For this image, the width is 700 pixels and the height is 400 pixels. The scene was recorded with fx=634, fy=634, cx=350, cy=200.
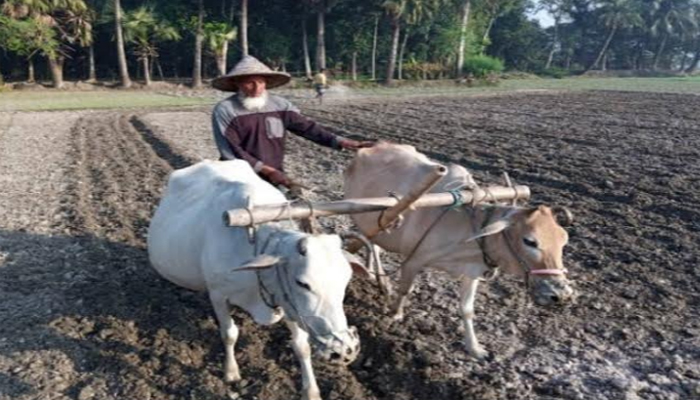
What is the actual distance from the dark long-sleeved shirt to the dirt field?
1.36 m

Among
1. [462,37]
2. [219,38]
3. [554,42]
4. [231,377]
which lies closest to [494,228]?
[231,377]

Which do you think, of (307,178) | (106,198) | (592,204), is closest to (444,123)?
(307,178)

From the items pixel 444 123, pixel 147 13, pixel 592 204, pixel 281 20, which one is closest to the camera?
pixel 592 204

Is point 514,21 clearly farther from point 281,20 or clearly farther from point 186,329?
point 186,329

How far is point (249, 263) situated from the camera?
3402 mm

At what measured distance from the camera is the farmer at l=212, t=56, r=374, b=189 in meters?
5.50

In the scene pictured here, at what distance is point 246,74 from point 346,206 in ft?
6.29

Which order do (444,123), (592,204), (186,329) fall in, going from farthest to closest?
1. (444,123)
2. (592,204)
3. (186,329)

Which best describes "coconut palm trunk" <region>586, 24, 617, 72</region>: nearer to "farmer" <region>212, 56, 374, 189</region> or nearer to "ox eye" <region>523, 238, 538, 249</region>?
"farmer" <region>212, 56, 374, 189</region>

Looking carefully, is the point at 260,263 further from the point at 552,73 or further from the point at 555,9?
the point at 555,9

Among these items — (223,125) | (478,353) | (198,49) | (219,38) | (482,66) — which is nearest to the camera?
(478,353)

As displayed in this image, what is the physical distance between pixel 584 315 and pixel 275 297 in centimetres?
297

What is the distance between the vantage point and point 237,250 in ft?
13.2

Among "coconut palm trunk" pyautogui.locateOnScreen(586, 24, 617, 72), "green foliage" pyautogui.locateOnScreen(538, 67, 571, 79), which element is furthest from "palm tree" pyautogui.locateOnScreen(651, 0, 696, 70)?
"green foliage" pyautogui.locateOnScreen(538, 67, 571, 79)
